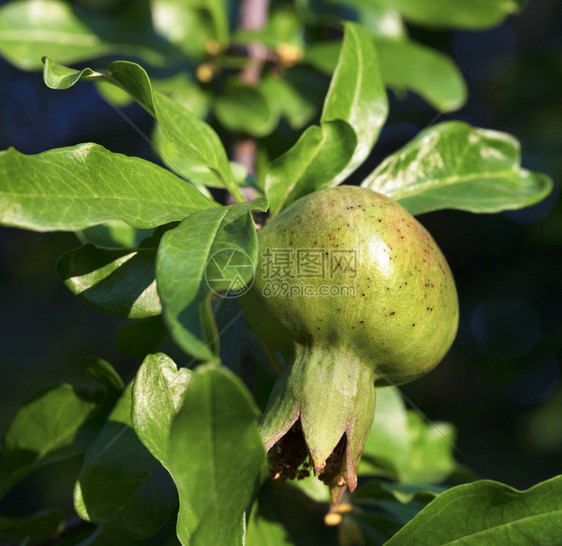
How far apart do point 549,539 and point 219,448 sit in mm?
461

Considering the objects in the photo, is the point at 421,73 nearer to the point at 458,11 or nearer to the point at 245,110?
the point at 458,11

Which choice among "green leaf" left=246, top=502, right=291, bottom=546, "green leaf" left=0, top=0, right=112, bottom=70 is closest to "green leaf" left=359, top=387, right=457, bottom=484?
"green leaf" left=246, top=502, right=291, bottom=546

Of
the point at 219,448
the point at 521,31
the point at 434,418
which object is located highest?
the point at 219,448

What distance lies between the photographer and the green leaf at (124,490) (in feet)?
2.84

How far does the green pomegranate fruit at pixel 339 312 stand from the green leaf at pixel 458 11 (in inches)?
41.9

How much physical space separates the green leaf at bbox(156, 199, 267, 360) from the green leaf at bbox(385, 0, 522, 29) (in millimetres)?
1157

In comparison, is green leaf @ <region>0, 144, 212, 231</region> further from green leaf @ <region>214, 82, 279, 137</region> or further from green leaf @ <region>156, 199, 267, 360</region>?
green leaf @ <region>214, 82, 279, 137</region>

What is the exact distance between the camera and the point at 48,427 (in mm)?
1048

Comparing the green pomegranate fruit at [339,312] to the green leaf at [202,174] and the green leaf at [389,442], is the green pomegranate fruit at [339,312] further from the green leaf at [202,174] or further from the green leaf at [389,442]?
the green leaf at [389,442]

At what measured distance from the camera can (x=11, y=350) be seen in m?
3.75

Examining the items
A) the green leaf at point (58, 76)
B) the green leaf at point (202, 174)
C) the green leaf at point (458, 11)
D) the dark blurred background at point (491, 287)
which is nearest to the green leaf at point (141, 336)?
the green leaf at point (202, 174)

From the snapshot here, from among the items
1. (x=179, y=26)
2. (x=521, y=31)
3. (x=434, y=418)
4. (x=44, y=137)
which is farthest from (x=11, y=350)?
(x=521, y=31)

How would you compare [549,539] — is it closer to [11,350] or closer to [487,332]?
[487,332]

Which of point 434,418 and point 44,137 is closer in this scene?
point 434,418
